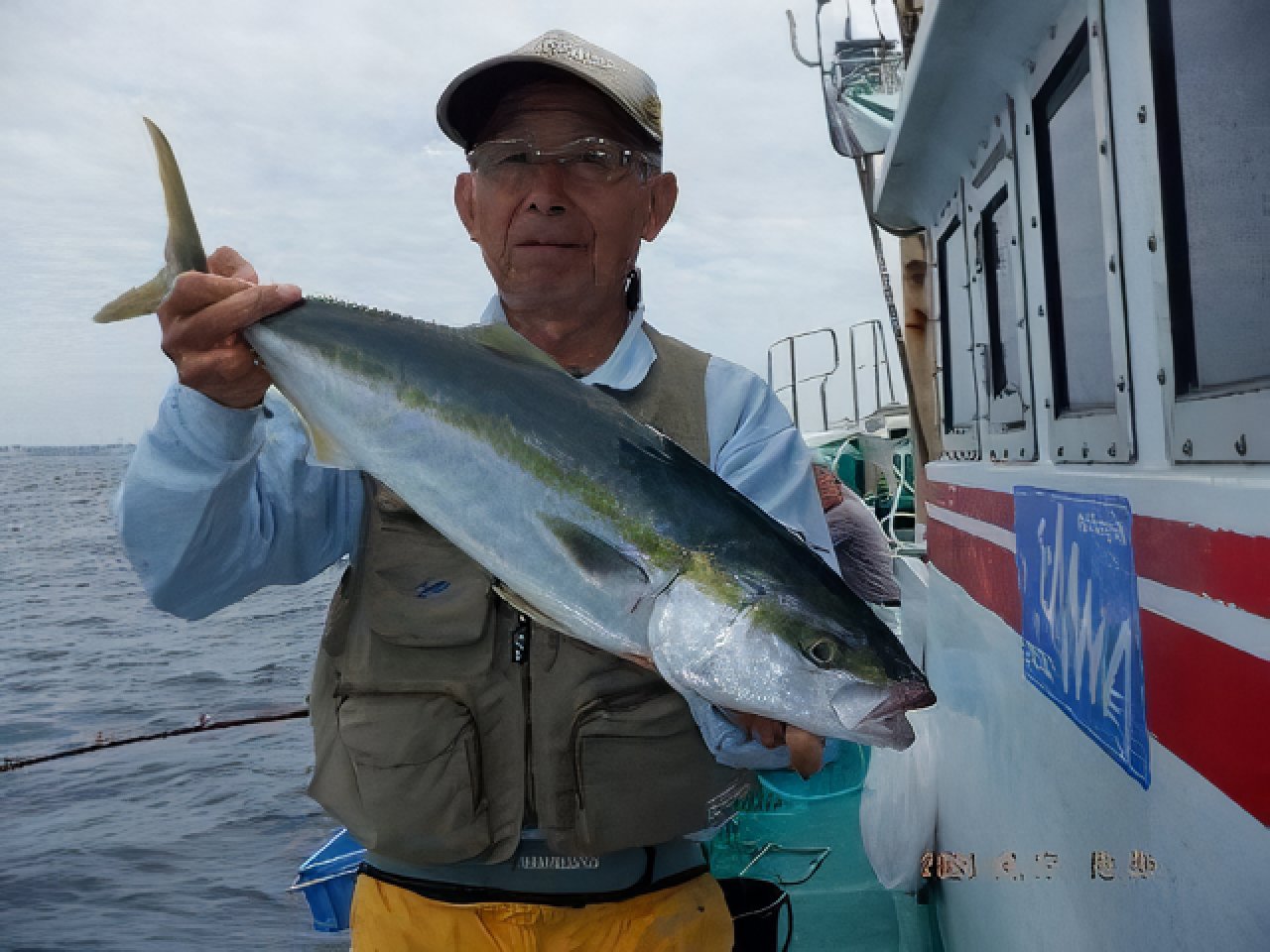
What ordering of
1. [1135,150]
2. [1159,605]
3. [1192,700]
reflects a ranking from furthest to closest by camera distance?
[1135,150] → [1159,605] → [1192,700]

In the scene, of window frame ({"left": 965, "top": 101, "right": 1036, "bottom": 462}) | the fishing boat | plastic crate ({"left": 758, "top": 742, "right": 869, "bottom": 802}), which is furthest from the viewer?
plastic crate ({"left": 758, "top": 742, "right": 869, "bottom": 802})

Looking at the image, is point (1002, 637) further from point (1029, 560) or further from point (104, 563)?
point (104, 563)

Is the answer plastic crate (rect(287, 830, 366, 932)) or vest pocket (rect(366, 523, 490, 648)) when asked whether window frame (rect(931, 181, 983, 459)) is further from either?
plastic crate (rect(287, 830, 366, 932))

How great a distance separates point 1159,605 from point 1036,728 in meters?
1.10

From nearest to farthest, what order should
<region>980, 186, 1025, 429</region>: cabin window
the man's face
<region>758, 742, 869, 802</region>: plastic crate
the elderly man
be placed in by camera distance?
the elderly man → the man's face → <region>980, 186, 1025, 429</region>: cabin window → <region>758, 742, 869, 802</region>: plastic crate

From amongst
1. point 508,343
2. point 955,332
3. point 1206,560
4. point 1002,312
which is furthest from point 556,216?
point 955,332

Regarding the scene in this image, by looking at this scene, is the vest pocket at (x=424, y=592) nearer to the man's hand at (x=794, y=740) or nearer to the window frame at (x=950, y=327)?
the man's hand at (x=794, y=740)

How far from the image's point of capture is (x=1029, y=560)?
9.07 ft

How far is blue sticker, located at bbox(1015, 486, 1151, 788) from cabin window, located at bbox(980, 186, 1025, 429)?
1.80ft

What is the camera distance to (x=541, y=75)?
2559mm

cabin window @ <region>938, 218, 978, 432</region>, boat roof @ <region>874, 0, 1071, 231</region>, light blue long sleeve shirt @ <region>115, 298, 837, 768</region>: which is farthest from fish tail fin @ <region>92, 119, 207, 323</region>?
cabin window @ <region>938, 218, 978, 432</region>

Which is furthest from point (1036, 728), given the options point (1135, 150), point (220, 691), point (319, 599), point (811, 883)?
point (319, 599)

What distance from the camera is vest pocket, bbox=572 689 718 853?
227 centimetres

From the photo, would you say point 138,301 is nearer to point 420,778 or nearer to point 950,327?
point 420,778
